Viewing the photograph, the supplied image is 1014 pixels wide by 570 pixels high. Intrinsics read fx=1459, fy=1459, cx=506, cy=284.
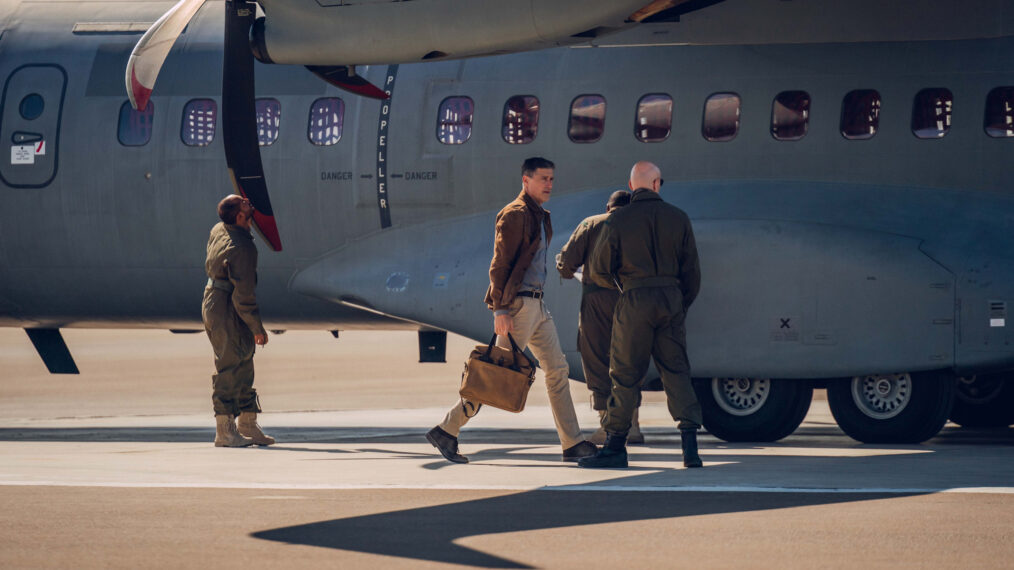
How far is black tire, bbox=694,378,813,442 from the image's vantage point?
43.9ft

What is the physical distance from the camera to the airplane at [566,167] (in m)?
12.6

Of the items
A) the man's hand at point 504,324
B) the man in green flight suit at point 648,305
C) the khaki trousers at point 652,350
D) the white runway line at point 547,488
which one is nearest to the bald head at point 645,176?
the man in green flight suit at point 648,305

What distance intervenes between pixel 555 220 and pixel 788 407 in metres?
2.88

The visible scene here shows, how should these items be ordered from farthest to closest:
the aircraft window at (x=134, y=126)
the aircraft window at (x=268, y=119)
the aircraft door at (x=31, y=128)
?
1. the aircraft door at (x=31, y=128)
2. the aircraft window at (x=134, y=126)
3. the aircraft window at (x=268, y=119)

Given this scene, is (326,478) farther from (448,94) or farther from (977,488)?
(448,94)

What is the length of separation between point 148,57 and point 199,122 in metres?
2.74

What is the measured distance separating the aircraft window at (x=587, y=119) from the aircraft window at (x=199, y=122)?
396cm

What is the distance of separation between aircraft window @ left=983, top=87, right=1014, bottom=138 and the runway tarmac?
9.31 feet

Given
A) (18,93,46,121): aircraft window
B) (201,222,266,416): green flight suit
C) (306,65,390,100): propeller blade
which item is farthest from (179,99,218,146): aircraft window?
(306,65,390,100): propeller blade

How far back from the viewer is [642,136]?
14.1 metres

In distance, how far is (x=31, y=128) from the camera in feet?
52.2

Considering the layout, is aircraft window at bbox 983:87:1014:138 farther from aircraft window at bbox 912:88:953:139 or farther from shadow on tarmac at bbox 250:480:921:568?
shadow on tarmac at bbox 250:480:921:568

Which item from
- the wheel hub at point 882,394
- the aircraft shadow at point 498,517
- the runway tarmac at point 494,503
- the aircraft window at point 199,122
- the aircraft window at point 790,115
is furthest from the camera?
the aircraft window at point 199,122

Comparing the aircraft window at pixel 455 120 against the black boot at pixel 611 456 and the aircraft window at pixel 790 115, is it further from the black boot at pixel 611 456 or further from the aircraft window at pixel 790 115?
the black boot at pixel 611 456
